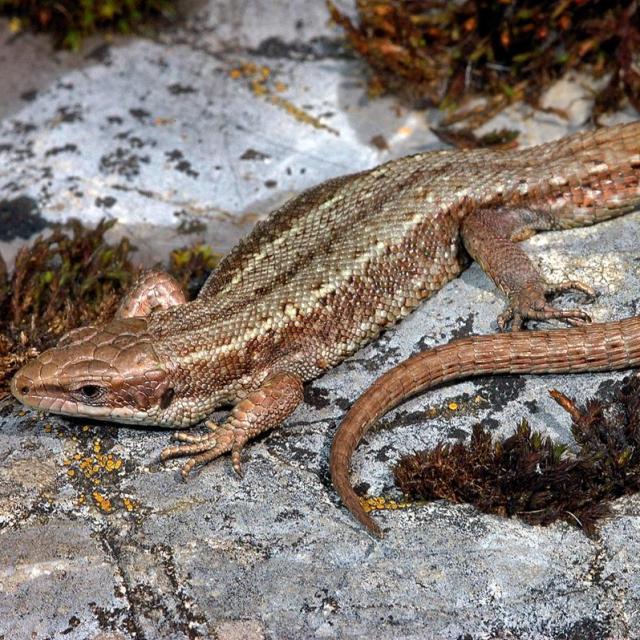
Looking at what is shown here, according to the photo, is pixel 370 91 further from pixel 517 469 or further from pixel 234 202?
pixel 517 469

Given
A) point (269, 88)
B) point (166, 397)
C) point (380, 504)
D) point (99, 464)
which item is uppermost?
point (269, 88)

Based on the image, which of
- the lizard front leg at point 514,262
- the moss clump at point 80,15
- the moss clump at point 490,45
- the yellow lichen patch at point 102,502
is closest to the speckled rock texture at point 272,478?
the yellow lichen patch at point 102,502

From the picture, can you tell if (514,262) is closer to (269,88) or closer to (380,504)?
(380,504)

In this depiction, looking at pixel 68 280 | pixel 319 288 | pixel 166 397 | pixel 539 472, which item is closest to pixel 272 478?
pixel 166 397

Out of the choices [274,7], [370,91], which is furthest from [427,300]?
[274,7]

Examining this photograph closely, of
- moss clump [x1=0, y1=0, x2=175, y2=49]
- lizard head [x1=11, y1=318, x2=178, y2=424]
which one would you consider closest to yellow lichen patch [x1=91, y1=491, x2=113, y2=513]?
lizard head [x1=11, y1=318, x2=178, y2=424]

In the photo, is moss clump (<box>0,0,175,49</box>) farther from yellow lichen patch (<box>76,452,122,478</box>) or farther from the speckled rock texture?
yellow lichen patch (<box>76,452,122,478</box>)
